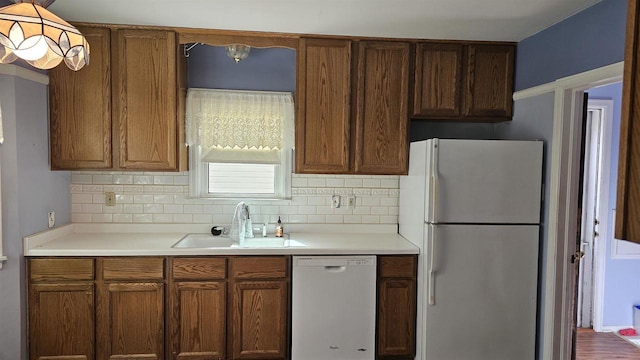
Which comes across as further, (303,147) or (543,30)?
(303,147)

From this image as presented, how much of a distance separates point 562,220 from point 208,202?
250 centimetres

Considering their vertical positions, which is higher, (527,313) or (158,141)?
(158,141)

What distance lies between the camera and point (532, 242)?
2.50 meters

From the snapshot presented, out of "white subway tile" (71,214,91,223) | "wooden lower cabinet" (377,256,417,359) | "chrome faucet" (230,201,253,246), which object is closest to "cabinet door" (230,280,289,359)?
"chrome faucet" (230,201,253,246)

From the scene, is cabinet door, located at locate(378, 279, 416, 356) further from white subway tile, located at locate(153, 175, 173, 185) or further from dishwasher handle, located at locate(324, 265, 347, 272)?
white subway tile, located at locate(153, 175, 173, 185)

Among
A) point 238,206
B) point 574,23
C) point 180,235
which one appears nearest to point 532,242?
point 574,23

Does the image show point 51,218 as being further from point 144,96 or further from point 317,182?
point 317,182

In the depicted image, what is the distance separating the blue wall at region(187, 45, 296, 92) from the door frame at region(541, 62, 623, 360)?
74.3 inches

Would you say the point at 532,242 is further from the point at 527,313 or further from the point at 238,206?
the point at 238,206

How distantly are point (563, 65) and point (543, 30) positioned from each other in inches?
14.7

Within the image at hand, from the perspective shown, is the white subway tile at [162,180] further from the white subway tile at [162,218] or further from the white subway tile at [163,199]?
the white subway tile at [162,218]

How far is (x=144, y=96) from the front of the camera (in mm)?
2717

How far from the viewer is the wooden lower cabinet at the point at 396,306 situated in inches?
104

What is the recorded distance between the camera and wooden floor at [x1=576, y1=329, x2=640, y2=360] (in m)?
3.03
